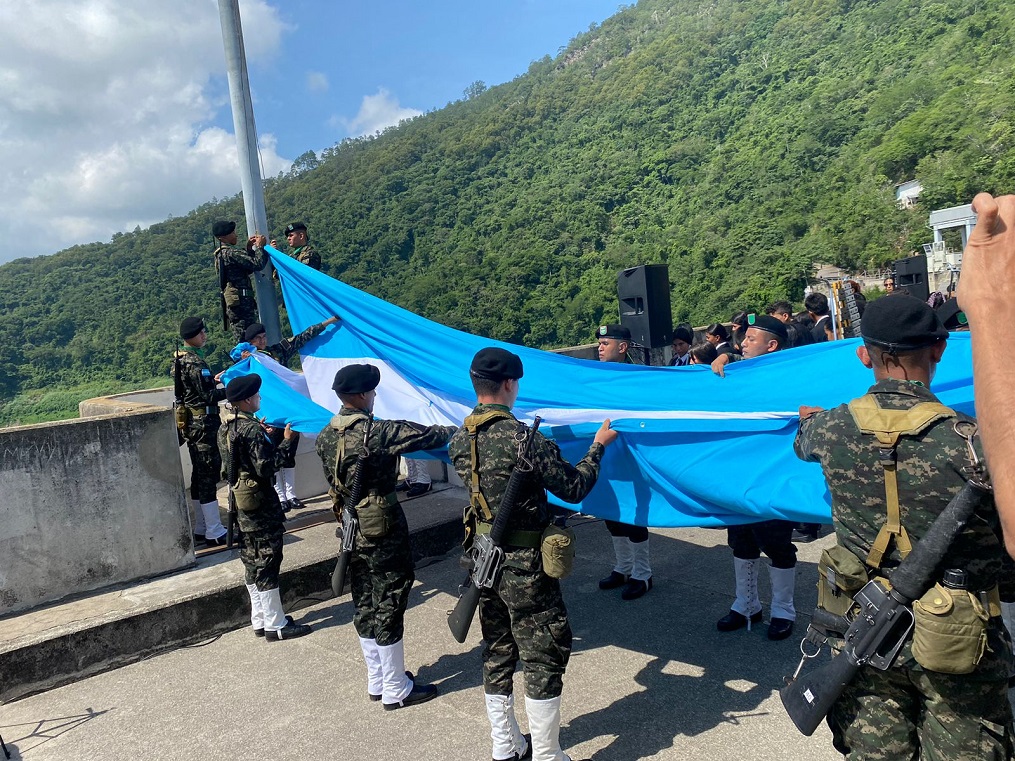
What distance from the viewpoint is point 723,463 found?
3.54 metres

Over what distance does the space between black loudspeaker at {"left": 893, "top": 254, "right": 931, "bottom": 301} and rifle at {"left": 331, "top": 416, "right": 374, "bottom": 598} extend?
357 inches

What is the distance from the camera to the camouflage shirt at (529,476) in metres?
3.21

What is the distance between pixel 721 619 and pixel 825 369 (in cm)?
177

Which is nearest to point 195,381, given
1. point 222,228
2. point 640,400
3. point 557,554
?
point 222,228

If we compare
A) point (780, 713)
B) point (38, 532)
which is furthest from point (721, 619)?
point (38, 532)

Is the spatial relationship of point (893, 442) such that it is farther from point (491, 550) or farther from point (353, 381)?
point (353, 381)

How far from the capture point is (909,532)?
2188mm

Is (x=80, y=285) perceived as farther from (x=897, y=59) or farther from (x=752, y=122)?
(x=897, y=59)

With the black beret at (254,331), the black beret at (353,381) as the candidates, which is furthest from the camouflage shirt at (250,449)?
the black beret at (254,331)

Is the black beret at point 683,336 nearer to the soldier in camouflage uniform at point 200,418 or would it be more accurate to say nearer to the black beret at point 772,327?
the black beret at point 772,327

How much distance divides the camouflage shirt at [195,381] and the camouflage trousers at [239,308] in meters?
0.42

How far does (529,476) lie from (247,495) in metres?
2.73

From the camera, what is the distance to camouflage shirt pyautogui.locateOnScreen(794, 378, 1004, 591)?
82.3 inches

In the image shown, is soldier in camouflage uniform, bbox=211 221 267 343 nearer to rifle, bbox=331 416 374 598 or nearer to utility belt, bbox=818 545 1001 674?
rifle, bbox=331 416 374 598
